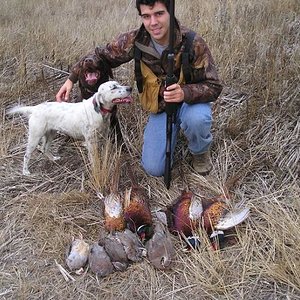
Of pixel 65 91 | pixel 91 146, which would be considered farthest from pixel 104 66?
pixel 91 146

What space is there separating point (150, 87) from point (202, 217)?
1.19 metres

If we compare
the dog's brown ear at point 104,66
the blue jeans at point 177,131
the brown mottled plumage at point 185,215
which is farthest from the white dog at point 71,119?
the brown mottled plumage at point 185,215

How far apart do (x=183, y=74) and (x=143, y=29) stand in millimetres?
455

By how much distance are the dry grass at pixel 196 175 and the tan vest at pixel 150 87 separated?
1.09ft

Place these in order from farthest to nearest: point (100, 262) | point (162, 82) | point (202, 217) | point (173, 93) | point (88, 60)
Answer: point (88, 60), point (162, 82), point (173, 93), point (202, 217), point (100, 262)

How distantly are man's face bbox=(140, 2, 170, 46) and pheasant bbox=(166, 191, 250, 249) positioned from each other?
1.18 metres

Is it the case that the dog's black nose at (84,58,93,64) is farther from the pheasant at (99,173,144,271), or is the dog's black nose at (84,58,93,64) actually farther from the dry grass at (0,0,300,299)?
the pheasant at (99,173,144,271)

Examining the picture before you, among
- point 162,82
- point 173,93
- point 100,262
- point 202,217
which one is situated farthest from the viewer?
point 162,82

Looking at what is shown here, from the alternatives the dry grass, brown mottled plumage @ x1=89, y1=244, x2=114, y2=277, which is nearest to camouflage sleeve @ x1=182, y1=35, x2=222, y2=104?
the dry grass

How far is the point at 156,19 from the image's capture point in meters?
3.14

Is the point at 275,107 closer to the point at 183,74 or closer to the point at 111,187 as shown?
the point at 183,74

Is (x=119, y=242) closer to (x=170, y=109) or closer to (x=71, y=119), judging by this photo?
(x=170, y=109)

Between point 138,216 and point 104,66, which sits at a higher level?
point 104,66

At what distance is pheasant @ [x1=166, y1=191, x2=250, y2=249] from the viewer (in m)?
2.84
